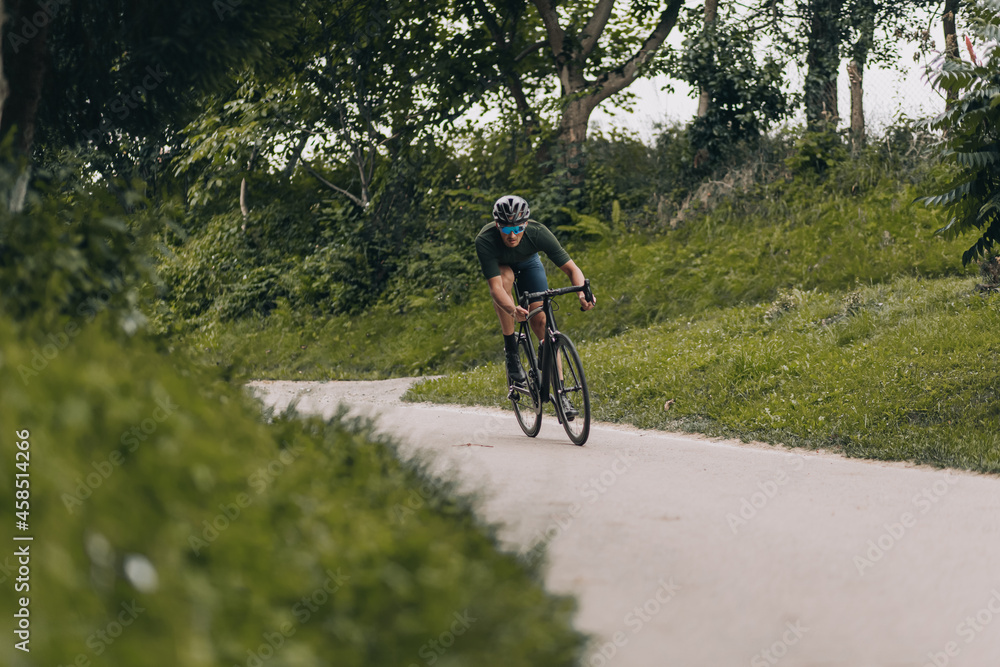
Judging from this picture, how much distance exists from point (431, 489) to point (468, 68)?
15861mm

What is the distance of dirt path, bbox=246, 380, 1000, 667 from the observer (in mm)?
3502

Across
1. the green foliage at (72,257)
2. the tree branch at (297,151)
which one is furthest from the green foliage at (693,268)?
the green foliage at (72,257)

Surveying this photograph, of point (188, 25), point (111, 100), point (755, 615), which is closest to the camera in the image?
point (755, 615)

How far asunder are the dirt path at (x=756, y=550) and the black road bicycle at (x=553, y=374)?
0.42 metres

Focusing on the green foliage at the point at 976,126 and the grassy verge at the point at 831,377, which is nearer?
the green foliage at the point at 976,126

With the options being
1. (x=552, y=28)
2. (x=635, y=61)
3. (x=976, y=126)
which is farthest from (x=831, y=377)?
(x=552, y=28)

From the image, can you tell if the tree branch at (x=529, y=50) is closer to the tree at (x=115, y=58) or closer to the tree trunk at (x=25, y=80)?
the tree at (x=115, y=58)

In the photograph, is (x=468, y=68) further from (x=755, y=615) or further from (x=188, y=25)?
(x=755, y=615)

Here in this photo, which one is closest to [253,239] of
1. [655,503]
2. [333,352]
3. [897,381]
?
[333,352]

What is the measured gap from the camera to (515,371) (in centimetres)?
874

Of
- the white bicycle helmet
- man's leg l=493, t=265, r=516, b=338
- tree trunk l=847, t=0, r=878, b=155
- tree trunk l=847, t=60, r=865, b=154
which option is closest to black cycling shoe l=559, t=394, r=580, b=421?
man's leg l=493, t=265, r=516, b=338

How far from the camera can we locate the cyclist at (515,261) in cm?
794

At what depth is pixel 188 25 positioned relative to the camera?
5172 millimetres

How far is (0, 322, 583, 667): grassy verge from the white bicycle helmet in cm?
506
